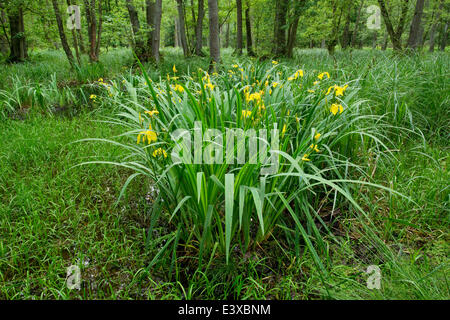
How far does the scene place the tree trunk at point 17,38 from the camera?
775 cm

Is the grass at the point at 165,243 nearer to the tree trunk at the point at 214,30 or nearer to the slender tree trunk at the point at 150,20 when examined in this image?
the tree trunk at the point at 214,30

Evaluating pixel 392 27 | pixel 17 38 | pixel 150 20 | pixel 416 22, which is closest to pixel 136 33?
pixel 150 20

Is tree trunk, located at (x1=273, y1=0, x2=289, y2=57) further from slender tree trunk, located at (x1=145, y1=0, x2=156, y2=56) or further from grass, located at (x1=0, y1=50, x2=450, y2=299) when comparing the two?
grass, located at (x1=0, y1=50, x2=450, y2=299)

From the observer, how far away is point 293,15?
23.5ft

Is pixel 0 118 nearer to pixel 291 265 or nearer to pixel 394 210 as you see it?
pixel 291 265

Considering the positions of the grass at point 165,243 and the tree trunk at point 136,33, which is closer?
the grass at point 165,243

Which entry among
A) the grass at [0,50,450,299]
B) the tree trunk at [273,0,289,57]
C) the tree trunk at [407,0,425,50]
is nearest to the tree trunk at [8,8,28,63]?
the tree trunk at [273,0,289,57]

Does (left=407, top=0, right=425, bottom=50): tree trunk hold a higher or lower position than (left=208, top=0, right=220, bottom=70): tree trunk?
higher

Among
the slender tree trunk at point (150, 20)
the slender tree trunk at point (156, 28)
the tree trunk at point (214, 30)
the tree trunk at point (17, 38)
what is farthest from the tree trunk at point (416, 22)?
the tree trunk at point (17, 38)

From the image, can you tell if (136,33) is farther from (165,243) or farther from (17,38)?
(165,243)

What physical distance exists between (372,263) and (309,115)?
3.18ft

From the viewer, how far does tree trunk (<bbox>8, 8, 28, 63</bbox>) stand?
775 cm

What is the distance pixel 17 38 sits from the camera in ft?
26.0
